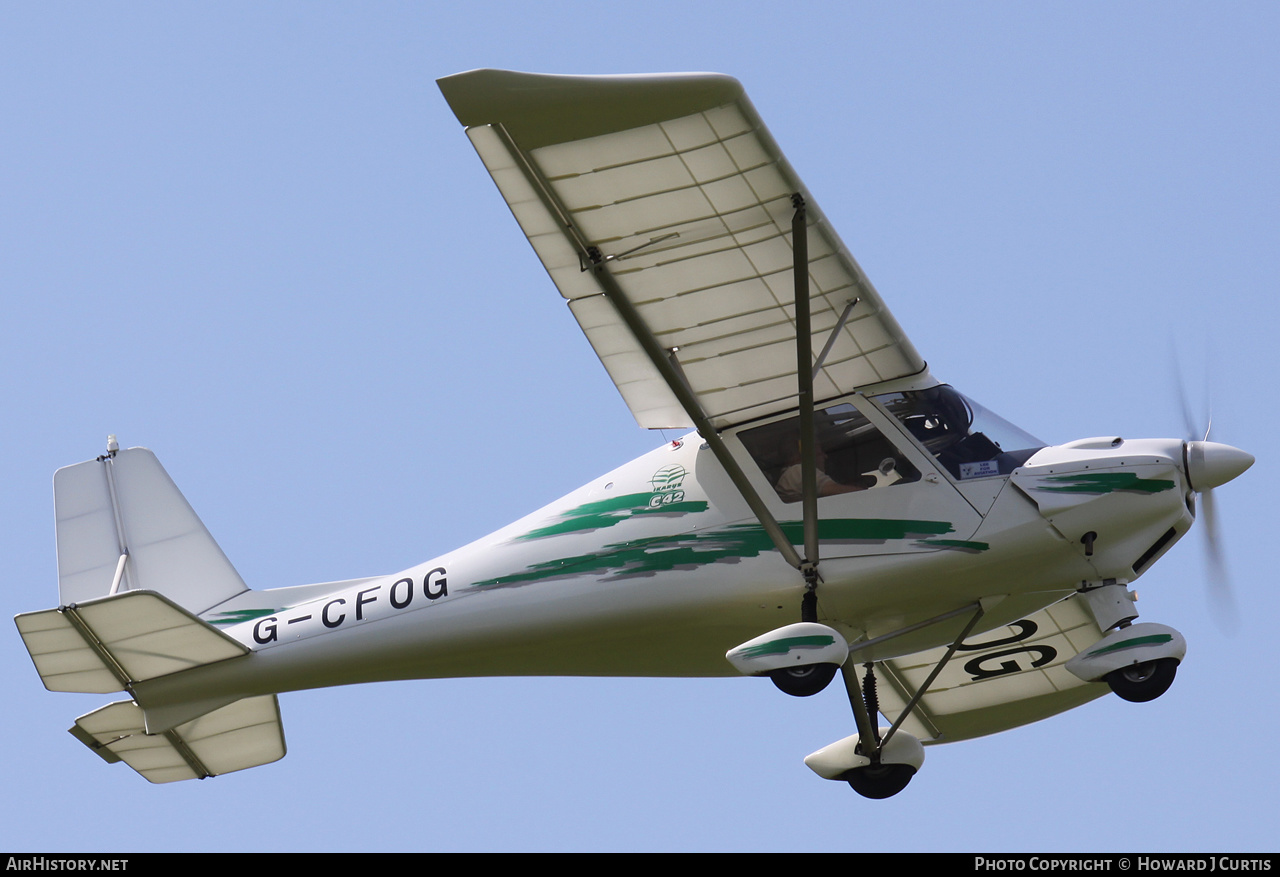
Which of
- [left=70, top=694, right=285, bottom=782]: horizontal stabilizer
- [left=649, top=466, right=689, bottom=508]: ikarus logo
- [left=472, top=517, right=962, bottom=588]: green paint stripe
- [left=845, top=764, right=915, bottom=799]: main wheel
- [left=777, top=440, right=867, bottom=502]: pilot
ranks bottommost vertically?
[left=845, top=764, right=915, bottom=799]: main wheel

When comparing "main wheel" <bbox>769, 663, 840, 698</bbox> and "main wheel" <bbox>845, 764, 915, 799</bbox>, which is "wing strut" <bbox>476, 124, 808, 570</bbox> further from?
"main wheel" <bbox>845, 764, 915, 799</bbox>

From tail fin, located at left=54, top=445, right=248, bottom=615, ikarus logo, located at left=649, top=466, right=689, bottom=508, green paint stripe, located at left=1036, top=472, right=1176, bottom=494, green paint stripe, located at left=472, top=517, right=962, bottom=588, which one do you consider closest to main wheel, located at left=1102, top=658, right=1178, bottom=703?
green paint stripe, located at left=1036, top=472, right=1176, bottom=494

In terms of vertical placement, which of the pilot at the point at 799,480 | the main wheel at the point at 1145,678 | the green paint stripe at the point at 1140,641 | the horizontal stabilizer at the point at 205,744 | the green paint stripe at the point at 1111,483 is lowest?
the main wheel at the point at 1145,678

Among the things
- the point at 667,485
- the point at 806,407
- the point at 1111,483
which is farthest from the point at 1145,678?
the point at 667,485

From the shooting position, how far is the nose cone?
11.6 meters

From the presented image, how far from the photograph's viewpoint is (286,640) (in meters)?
13.0

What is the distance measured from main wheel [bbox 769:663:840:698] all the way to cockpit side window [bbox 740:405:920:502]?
1448 mm

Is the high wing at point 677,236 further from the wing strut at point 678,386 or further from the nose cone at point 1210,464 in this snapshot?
the nose cone at point 1210,464

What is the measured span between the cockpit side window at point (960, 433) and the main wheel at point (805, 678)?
70.4 inches

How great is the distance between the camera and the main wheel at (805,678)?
36.6 feet

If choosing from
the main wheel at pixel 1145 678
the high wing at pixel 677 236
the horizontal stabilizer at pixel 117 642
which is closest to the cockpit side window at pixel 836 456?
the high wing at pixel 677 236
